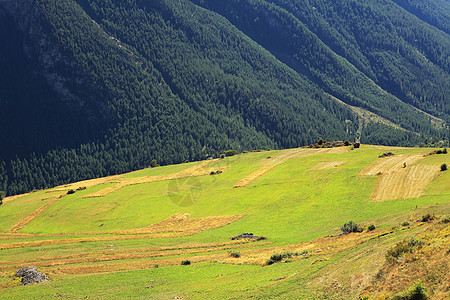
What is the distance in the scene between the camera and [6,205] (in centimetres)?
14688

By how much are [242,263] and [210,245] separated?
16445 millimetres

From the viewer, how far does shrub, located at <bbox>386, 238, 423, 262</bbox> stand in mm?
38344

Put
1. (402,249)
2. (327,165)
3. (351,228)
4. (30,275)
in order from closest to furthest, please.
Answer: (402,249), (30,275), (351,228), (327,165)

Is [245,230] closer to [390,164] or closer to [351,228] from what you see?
[351,228]

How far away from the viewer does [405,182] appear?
9269cm

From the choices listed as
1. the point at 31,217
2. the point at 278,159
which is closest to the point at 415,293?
the point at 31,217

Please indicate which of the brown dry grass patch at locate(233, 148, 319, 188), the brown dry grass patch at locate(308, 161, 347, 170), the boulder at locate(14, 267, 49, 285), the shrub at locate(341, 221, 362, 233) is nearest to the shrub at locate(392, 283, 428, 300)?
the shrub at locate(341, 221, 362, 233)

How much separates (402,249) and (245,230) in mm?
44951

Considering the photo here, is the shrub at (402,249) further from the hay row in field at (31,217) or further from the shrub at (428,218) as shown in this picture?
the hay row in field at (31,217)

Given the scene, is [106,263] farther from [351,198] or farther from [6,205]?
[6,205]

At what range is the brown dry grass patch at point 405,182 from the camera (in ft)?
278

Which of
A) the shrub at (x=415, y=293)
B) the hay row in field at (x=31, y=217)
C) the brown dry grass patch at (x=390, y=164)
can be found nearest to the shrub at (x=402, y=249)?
the shrub at (x=415, y=293)

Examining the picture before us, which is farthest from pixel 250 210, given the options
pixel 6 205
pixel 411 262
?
pixel 6 205

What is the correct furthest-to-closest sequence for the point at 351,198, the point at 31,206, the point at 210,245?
the point at 31,206, the point at 351,198, the point at 210,245
